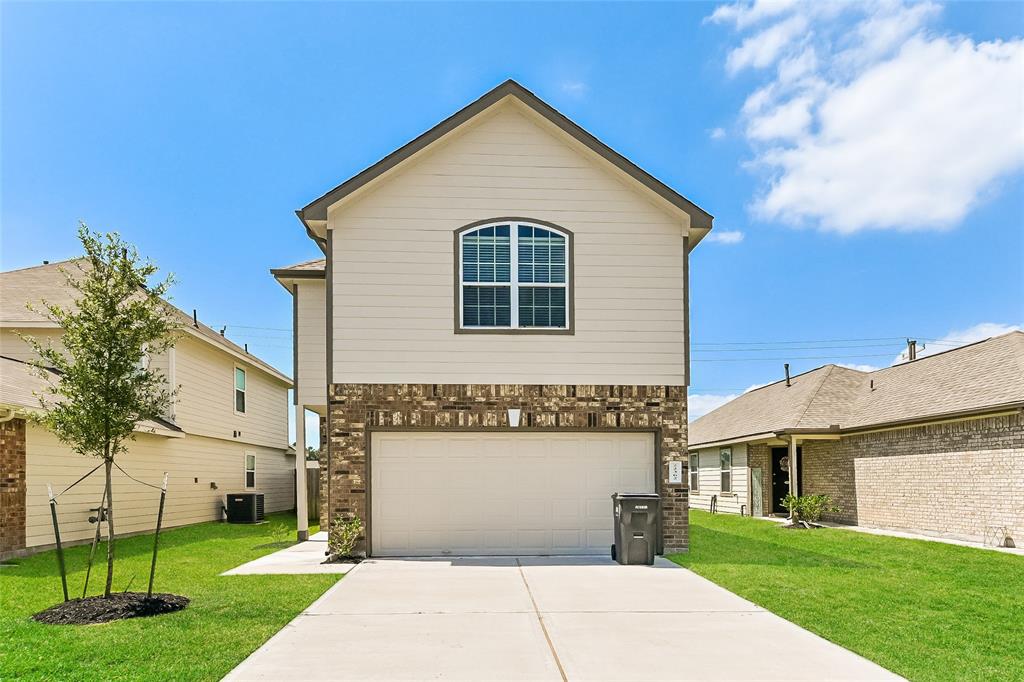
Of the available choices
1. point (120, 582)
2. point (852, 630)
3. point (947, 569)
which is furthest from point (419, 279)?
point (947, 569)

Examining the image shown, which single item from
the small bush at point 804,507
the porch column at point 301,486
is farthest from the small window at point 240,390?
the small bush at point 804,507

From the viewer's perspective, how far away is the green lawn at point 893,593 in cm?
645

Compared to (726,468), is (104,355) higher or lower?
higher

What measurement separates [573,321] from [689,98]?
5948 mm

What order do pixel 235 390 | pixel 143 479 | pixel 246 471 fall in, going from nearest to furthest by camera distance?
pixel 143 479 → pixel 235 390 → pixel 246 471

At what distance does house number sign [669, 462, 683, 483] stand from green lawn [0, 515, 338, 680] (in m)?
5.67

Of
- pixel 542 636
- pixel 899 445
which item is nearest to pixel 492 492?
pixel 542 636

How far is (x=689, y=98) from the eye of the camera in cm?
1539

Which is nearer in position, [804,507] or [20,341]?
[20,341]

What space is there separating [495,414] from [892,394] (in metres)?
11.3

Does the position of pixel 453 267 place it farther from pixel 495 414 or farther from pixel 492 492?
pixel 492 492

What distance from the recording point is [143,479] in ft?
55.1

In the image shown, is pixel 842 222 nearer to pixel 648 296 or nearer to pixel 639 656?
pixel 648 296

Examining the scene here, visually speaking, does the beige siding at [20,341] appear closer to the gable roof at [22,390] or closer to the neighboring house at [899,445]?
the gable roof at [22,390]
